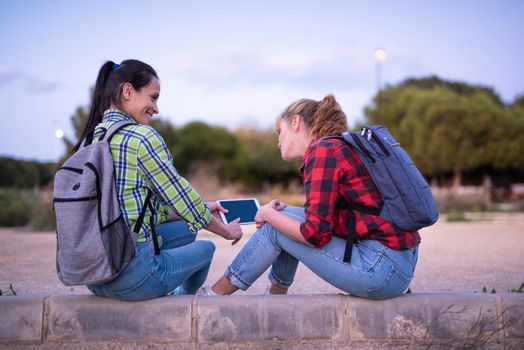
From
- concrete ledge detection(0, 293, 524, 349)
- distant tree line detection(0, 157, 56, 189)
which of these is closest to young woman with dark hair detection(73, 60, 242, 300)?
concrete ledge detection(0, 293, 524, 349)

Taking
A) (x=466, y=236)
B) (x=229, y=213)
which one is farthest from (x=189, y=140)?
(x=229, y=213)

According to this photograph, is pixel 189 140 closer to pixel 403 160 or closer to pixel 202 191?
pixel 202 191

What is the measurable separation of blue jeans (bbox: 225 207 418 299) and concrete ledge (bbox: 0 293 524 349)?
0.41 ft

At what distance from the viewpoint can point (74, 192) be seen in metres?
2.75

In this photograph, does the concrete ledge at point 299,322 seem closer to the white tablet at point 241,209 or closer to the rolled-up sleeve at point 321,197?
the rolled-up sleeve at point 321,197

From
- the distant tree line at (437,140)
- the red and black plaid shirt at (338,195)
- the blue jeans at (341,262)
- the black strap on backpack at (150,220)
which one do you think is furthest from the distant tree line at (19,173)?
the red and black plaid shirt at (338,195)

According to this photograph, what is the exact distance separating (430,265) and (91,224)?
4.76 m

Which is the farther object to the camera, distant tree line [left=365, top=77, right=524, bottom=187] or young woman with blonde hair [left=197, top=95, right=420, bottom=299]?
distant tree line [left=365, top=77, right=524, bottom=187]

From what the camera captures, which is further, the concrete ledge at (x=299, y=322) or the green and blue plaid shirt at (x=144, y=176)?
the concrete ledge at (x=299, y=322)

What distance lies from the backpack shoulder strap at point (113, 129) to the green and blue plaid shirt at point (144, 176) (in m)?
0.02

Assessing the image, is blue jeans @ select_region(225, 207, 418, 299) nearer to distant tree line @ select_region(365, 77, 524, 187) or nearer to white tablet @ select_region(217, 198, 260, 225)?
white tablet @ select_region(217, 198, 260, 225)

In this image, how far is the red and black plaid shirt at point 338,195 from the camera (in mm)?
2814

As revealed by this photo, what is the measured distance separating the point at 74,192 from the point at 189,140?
101 feet

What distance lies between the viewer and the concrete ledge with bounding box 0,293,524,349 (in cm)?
300
